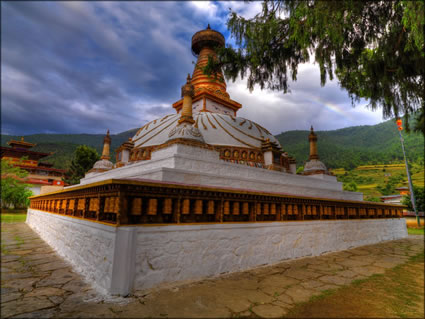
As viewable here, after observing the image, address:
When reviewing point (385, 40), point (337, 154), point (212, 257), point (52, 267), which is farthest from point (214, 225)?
point (337, 154)

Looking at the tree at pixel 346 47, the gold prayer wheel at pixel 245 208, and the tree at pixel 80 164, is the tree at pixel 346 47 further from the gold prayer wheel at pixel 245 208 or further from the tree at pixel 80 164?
the tree at pixel 80 164

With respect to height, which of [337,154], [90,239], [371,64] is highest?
[337,154]

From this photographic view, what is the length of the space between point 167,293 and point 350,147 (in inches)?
1700

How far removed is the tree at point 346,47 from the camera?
4.63m

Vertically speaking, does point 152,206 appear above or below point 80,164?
below

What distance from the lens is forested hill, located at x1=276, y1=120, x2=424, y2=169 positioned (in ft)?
77.8

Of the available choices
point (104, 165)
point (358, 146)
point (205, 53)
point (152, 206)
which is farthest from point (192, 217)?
point (358, 146)

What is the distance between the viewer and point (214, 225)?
154 inches

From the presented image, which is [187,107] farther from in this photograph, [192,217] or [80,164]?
[80,164]

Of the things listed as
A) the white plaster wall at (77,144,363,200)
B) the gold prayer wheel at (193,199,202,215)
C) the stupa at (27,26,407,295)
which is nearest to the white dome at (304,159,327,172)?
the stupa at (27,26,407,295)

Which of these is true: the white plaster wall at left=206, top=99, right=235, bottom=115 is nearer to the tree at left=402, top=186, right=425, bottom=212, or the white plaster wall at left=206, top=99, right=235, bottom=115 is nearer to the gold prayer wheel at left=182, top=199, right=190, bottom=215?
the gold prayer wheel at left=182, top=199, right=190, bottom=215

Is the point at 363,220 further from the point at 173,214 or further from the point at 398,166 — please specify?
the point at 398,166

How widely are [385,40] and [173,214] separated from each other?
570 cm

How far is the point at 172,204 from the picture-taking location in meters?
3.54
